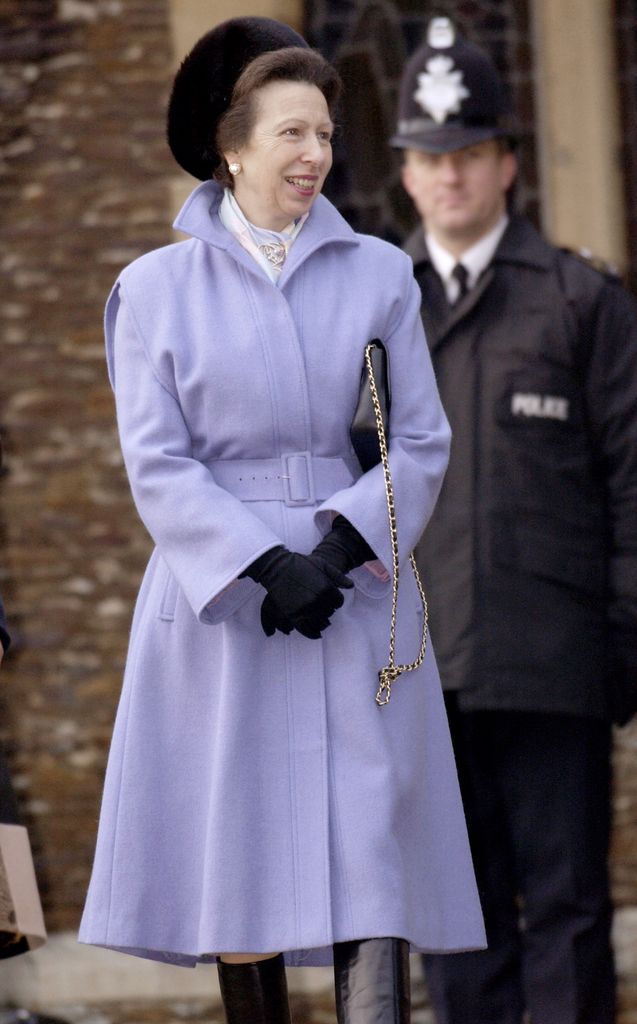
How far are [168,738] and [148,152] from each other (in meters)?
3.26

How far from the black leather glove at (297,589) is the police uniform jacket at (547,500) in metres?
1.40

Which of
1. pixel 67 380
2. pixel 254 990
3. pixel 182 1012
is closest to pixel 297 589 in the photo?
pixel 254 990

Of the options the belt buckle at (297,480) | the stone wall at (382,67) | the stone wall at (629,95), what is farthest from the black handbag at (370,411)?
the stone wall at (629,95)

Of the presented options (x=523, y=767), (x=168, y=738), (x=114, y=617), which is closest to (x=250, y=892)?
(x=168, y=738)

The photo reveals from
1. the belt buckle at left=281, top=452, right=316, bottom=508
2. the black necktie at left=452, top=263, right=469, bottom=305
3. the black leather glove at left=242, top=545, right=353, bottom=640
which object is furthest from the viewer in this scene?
the black necktie at left=452, top=263, right=469, bottom=305

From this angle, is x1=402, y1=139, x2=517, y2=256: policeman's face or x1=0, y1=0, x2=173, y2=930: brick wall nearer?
x1=402, y1=139, x2=517, y2=256: policeman's face

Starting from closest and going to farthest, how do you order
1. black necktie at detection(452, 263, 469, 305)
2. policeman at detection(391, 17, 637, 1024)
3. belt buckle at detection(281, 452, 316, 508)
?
belt buckle at detection(281, 452, 316, 508) → policeman at detection(391, 17, 637, 1024) → black necktie at detection(452, 263, 469, 305)

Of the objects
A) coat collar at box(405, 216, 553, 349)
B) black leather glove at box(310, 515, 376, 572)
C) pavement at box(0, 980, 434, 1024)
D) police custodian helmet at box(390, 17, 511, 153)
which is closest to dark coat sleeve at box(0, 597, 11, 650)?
black leather glove at box(310, 515, 376, 572)

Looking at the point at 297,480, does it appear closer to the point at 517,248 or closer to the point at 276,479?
the point at 276,479

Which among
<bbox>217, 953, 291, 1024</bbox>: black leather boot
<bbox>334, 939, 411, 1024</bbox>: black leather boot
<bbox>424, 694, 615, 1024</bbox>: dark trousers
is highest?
<bbox>334, 939, 411, 1024</bbox>: black leather boot

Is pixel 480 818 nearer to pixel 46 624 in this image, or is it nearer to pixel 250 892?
pixel 250 892

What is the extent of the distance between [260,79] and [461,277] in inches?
57.5

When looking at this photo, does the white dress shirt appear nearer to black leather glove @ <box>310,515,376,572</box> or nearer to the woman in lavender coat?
the woman in lavender coat

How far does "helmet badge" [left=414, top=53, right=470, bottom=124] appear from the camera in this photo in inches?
222
